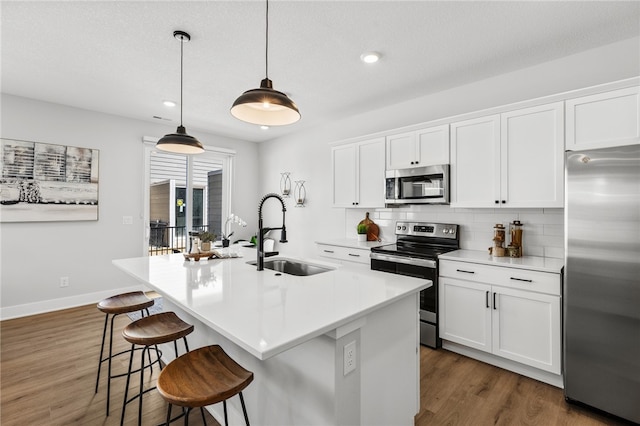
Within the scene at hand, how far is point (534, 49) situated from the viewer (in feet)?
8.43

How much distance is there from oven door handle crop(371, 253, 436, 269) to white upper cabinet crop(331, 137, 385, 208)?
66 centimetres

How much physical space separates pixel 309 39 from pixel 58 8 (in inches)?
67.6

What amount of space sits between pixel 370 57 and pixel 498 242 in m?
2.01

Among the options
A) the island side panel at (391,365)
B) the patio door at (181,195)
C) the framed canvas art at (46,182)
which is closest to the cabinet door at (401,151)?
the island side panel at (391,365)

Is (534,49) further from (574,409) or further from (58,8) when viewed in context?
(58,8)

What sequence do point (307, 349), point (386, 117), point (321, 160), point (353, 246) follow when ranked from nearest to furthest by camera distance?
point (307, 349), point (353, 246), point (386, 117), point (321, 160)

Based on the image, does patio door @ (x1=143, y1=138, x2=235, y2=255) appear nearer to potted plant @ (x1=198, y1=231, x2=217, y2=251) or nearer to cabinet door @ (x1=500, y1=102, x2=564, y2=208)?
potted plant @ (x1=198, y1=231, x2=217, y2=251)

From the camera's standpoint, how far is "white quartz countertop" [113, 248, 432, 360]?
1117mm

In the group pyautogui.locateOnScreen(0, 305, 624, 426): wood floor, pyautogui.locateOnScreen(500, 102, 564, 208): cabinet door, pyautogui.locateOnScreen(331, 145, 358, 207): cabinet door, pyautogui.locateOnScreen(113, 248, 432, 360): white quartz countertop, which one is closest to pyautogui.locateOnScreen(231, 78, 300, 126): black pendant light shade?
pyautogui.locateOnScreen(113, 248, 432, 360): white quartz countertop

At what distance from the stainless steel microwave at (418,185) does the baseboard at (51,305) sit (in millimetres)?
4067

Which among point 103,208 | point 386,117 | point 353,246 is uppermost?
point 386,117

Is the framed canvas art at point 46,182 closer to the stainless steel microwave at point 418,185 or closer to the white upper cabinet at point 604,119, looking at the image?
the stainless steel microwave at point 418,185

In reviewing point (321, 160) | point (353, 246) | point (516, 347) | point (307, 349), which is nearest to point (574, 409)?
point (516, 347)

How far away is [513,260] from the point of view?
261cm
